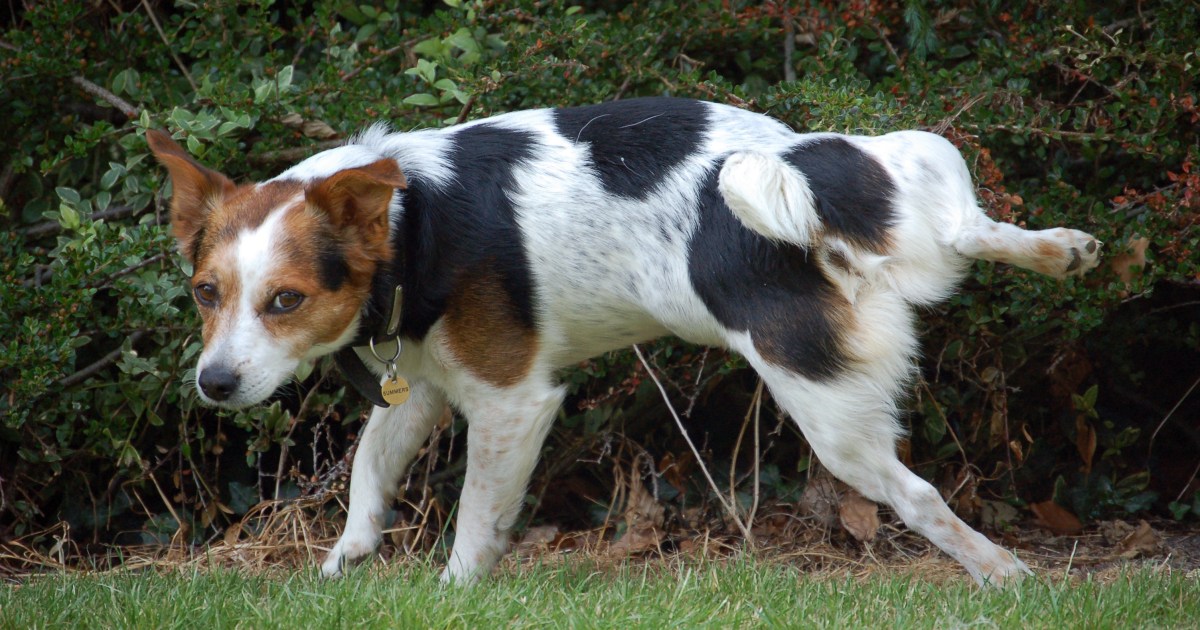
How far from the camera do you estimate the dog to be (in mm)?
3178

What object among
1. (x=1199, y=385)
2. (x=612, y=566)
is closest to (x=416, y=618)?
(x=612, y=566)

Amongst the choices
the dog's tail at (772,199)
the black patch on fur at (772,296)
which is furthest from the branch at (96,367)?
the dog's tail at (772,199)

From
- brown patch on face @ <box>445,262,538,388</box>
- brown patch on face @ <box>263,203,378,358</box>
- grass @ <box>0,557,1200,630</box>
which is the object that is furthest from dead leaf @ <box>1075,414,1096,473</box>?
brown patch on face @ <box>263,203,378,358</box>

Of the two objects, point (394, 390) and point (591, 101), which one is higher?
point (591, 101)

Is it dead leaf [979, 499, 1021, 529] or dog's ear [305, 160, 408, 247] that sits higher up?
dog's ear [305, 160, 408, 247]

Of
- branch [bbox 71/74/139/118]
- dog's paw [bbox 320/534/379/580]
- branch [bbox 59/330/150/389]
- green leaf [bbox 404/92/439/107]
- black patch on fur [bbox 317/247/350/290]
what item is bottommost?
branch [bbox 59/330/150/389]

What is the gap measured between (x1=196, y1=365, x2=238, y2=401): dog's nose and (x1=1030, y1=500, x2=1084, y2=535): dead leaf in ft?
10.9

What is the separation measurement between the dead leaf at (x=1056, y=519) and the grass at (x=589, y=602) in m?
1.26

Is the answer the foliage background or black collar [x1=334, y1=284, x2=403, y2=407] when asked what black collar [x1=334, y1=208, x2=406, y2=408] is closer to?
black collar [x1=334, y1=284, x2=403, y2=407]

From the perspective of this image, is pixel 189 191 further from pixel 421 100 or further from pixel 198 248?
pixel 421 100

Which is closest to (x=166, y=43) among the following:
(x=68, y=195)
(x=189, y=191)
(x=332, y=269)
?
(x=68, y=195)

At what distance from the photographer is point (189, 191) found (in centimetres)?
346

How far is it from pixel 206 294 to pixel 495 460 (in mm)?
970

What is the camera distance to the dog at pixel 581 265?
318 cm
